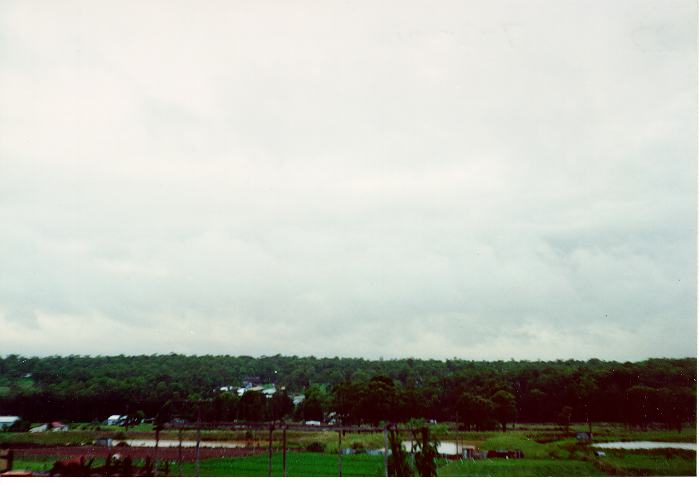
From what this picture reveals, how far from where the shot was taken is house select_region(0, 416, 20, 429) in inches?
1014

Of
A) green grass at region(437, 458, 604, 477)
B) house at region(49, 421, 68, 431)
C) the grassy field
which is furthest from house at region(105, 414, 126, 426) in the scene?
green grass at region(437, 458, 604, 477)

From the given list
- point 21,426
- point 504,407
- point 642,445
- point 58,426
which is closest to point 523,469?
point 642,445

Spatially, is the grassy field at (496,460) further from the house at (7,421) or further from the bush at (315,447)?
the house at (7,421)

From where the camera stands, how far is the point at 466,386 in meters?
34.2

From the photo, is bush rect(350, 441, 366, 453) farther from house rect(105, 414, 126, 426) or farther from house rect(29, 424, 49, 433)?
house rect(29, 424, 49, 433)

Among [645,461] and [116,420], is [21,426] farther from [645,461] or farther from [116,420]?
[645,461]

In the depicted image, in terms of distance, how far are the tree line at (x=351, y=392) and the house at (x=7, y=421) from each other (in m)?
0.43

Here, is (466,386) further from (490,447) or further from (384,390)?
(490,447)

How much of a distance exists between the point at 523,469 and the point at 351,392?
60.6ft

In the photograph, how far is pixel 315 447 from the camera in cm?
2702

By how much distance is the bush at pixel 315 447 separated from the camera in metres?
26.8

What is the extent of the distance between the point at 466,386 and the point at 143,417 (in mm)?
20283

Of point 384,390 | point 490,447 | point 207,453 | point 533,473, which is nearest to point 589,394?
point 490,447

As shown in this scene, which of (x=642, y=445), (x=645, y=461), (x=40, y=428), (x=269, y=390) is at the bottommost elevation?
(x=645, y=461)
